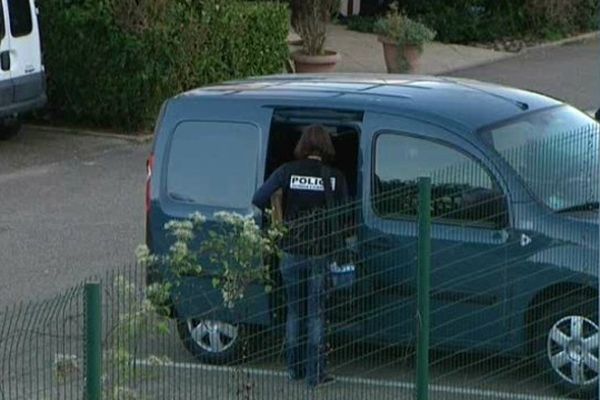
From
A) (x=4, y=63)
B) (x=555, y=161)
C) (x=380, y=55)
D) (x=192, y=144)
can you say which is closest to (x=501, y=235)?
(x=555, y=161)

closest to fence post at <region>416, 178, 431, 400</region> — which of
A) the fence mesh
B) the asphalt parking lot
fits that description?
the fence mesh

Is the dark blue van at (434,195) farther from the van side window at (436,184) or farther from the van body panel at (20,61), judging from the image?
the van body panel at (20,61)

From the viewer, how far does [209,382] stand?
7.77 metres

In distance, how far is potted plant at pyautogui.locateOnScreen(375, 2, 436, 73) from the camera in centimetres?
2331

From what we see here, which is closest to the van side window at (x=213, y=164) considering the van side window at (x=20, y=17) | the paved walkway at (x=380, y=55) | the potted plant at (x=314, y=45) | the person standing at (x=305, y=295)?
the person standing at (x=305, y=295)

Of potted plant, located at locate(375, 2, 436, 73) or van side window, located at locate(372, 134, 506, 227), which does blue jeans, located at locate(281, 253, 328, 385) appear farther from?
potted plant, located at locate(375, 2, 436, 73)

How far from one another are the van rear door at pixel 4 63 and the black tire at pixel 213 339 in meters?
10.1

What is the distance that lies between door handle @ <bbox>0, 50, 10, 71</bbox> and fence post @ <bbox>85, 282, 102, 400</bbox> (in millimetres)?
12347

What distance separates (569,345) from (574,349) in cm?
3

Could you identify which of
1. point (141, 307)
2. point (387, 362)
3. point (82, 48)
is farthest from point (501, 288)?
point (82, 48)

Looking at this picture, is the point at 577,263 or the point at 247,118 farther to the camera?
the point at 247,118

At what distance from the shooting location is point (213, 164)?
9.76 metres

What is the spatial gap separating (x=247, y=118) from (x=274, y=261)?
1746 mm

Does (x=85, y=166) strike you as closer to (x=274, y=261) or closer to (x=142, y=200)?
(x=142, y=200)
